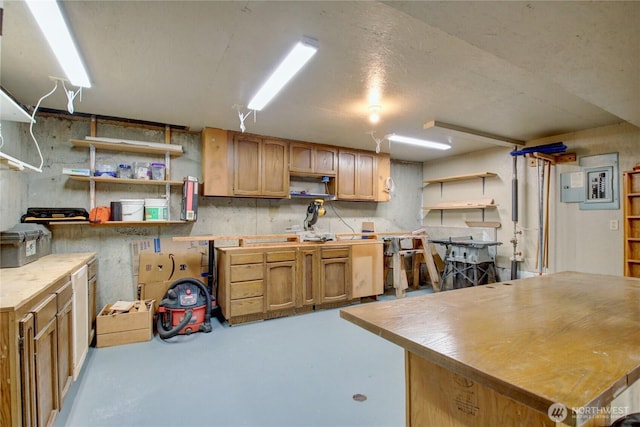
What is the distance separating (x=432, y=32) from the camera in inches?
73.7

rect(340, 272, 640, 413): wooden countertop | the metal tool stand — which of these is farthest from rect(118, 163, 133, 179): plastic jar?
the metal tool stand

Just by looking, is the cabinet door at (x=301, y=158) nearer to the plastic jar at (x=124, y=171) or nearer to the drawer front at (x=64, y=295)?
the plastic jar at (x=124, y=171)

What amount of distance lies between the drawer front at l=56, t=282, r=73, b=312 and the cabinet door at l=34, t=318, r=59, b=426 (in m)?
0.16

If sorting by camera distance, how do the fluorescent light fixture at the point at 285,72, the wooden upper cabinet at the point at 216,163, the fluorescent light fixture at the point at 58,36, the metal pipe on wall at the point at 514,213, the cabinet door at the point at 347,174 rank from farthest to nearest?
the cabinet door at the point at 347,174
the metal pipe on wall at the point at 514,213
the wooden upper cabinet at the point at 216,163
the fluorescent light fixture at the point at 285,72
the fluorescent light fixture at the point at 58,36

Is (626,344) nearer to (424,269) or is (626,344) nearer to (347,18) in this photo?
(347,18)

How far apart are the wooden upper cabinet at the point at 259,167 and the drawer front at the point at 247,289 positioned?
1.20 metres

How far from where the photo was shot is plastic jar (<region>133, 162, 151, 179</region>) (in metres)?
3.67

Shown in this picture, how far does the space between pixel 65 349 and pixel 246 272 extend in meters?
1.90

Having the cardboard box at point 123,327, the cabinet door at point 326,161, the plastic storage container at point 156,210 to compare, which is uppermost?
the cabinet door at point 326,161

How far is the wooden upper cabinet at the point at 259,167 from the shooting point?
4.12 meters

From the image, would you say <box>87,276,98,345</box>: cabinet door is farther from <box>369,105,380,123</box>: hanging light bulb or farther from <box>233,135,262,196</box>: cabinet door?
<box>369,105,380,123</box>: hanging light bulb

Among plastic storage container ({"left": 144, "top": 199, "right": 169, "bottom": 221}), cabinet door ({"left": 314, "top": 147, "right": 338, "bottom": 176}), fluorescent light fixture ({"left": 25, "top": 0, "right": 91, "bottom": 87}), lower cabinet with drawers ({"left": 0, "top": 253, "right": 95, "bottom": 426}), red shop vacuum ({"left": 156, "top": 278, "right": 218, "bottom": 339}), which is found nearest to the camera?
lower cabinet with drawers ({"left": 0, "top": 253, "right": 95, "bottom": 426})

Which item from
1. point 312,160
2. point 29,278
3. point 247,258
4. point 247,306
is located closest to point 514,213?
point 312,160

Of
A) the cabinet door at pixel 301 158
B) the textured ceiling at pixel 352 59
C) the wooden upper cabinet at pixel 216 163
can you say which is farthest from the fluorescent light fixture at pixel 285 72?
the cabinet door at pixel 301 158
